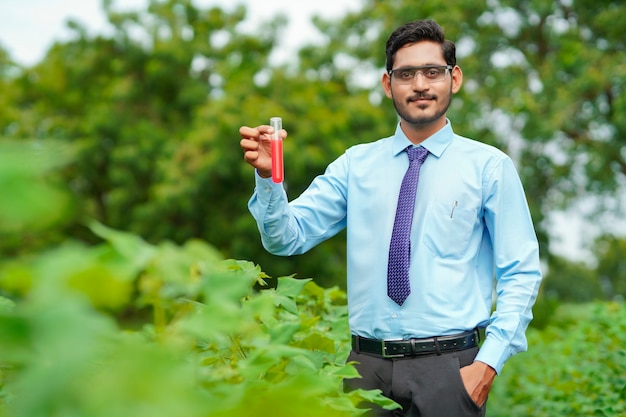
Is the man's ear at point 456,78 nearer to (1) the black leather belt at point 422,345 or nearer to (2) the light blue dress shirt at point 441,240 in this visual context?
(2) the light blue dress shirt at point 441,240

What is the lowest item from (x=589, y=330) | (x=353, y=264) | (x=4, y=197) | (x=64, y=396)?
(x=589, y=330)

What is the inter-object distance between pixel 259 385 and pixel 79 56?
3379 cm

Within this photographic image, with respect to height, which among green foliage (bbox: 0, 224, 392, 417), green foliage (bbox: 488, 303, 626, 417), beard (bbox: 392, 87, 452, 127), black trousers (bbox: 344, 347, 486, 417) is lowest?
green foliage (bbox: 488, 303, 626, 417)

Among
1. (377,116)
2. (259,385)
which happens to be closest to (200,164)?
(377,116)

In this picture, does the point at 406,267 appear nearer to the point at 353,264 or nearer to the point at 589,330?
the point at 353,264

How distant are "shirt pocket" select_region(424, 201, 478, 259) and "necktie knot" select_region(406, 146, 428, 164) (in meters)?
0.23

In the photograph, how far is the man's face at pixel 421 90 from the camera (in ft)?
11.9

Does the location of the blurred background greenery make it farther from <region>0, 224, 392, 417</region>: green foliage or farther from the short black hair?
<region>0, 224, 392, 417</region>: green foliage

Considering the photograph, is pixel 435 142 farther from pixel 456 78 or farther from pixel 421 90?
pixel 456 78

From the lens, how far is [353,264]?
362 centimetres

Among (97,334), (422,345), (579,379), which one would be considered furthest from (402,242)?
(579,379)

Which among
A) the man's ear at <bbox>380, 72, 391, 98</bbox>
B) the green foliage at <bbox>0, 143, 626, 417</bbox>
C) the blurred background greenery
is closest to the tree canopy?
the blurred background greenery

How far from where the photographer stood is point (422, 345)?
3.38 m

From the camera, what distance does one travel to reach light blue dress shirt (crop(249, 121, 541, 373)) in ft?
11.2
